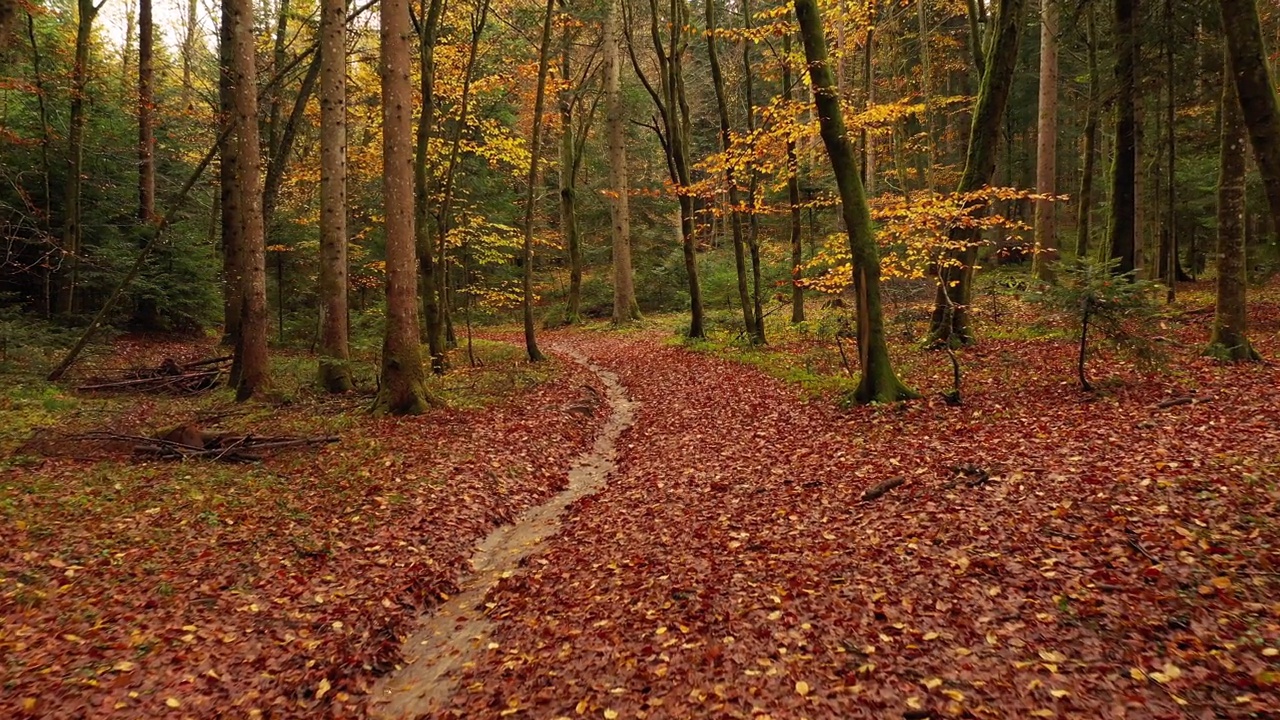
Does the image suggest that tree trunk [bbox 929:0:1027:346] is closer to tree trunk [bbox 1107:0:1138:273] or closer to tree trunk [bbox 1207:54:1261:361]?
tree trunk [bbox 1207:54:1261:361]

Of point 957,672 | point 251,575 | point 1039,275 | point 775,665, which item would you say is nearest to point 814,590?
point 775,665

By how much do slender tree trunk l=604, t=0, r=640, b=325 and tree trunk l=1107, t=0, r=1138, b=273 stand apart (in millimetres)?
15650

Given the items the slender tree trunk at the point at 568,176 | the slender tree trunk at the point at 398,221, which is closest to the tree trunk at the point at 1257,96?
the slender tree trunk at the point at 398,221

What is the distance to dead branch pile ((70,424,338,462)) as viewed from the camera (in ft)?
28.2

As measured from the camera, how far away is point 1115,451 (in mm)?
6820

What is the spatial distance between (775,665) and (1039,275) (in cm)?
1770

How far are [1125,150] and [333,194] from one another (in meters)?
19.4

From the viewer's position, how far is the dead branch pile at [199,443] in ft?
28.2

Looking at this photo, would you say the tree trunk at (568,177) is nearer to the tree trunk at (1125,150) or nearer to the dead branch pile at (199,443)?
the tree trunk at (1125,150)

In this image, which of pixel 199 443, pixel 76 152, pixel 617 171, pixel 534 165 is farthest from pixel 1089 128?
pixel 76 152

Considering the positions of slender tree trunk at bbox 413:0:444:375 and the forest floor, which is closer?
the forest floor

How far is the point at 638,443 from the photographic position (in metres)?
11.2

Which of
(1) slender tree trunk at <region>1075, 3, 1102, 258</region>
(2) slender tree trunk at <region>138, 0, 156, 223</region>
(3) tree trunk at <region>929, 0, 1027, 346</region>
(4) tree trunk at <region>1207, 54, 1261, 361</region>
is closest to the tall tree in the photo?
(2) slender tree trunk at <region>138, 0, 156, 223</region>

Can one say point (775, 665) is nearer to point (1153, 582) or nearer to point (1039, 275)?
point (1153, 582)
